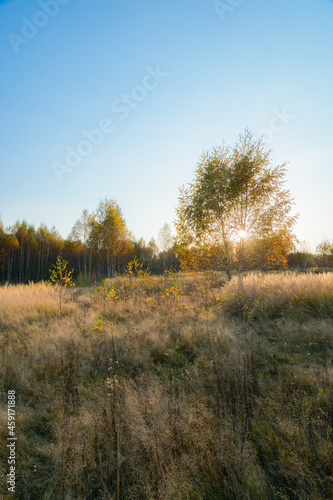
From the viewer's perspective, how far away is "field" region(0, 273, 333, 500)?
1957 mm

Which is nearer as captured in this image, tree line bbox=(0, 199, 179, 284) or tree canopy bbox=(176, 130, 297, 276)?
tree canopy bbox=(176, 130, 297, 276)

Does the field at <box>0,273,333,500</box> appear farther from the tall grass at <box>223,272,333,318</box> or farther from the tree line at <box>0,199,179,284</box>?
the tree line at <box>0,199,179,284</box>

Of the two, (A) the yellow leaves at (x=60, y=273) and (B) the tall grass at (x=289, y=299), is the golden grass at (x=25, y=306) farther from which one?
(B) the tall grass at (x=289, y=299)

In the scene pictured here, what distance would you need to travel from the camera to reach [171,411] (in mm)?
2533

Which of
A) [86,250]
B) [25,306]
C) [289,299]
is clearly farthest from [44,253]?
[289,299]

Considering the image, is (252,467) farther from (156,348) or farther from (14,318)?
(14,318)

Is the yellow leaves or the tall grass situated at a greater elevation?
the yellow leaves

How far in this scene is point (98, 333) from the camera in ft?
18.1

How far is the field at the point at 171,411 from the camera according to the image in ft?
6.42

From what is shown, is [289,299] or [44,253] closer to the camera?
[289,299]

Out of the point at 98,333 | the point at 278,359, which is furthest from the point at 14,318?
the point at 278,359

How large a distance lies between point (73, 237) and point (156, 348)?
113 feet

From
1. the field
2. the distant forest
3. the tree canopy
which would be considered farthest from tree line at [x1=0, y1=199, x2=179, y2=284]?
the field

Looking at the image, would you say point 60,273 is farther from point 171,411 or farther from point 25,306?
point 171,411
